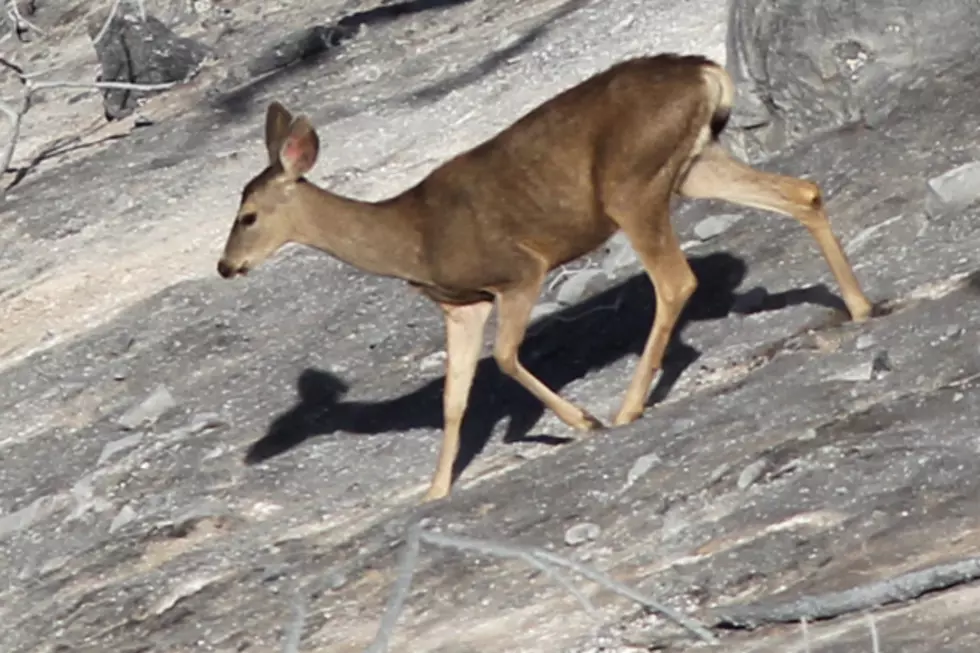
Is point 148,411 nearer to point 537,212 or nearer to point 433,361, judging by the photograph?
point 433,361

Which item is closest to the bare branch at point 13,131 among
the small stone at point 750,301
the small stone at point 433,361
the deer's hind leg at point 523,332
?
the small stone at point 433,361

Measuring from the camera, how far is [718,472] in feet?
24.9

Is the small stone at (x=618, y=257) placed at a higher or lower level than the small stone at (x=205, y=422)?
lower

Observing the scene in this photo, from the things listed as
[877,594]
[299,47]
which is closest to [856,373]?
[877,594]

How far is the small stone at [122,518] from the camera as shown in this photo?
30.4ft

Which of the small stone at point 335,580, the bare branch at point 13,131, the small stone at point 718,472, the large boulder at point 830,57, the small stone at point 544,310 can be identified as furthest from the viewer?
the bare branch at point 13,131

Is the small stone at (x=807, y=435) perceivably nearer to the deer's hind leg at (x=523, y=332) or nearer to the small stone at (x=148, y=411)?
the deer's hind leg at (x=523, y=332)

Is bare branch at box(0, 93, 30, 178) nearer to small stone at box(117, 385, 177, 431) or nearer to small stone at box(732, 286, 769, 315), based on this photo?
small stone at box(117, 385, 177, 431)

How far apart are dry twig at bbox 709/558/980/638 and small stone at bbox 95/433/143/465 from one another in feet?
15.1

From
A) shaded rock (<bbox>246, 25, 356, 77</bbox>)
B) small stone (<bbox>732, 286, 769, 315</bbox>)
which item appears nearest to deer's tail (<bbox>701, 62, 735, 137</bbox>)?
small stone (<bbox>732, 286, 769, 315</bbox>)

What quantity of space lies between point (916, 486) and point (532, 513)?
1515 mm

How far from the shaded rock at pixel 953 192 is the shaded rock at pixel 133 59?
267 inches

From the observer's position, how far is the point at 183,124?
46.7ft

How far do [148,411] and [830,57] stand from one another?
12.4 feet
